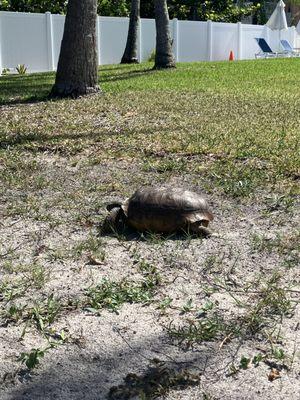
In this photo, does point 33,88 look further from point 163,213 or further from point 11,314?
point 11,314

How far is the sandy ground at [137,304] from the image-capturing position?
2.77 meters

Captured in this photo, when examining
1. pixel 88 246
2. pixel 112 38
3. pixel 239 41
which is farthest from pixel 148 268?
pixel 239 41

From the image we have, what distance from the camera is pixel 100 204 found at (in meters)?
5.11

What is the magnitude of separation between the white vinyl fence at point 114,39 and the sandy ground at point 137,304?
52.9 ft

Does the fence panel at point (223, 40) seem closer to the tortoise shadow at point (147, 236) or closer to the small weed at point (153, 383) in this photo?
the tortoise shadow at point (147, 236)

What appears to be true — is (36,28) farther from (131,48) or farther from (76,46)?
(76,46)

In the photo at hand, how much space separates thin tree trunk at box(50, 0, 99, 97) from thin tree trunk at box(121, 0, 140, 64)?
10531 millimetres

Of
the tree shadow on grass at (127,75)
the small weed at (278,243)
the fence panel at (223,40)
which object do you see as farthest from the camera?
the fence panel at (223,40)

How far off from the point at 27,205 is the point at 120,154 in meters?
1.82

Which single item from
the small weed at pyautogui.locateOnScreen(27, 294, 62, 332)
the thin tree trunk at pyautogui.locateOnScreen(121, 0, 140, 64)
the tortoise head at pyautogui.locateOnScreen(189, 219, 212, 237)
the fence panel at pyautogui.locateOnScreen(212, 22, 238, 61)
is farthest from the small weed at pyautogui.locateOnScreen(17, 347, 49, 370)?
the fence panel at pyautogui.locateOnScreen(212, 22, 238, 61)

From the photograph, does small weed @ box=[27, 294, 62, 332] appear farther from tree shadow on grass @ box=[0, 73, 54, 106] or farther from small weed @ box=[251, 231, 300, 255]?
tree shadow on grass @ box=[0, 73, 54, 106]

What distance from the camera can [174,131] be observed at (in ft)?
26.0

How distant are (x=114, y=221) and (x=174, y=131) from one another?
3.57 m

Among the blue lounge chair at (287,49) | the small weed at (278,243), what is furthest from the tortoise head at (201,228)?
the blue lounge chair at (287,49)
